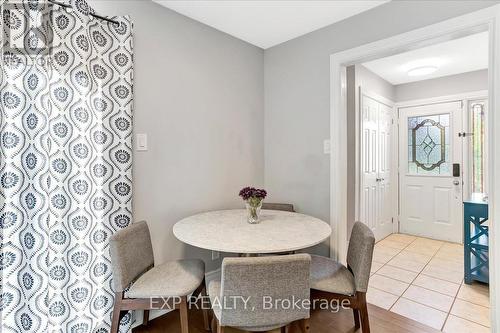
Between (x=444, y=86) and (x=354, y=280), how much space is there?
3.59 m

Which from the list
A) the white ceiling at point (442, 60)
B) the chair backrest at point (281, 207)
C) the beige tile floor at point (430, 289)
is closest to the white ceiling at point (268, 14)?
the white ceiling at point (442, 60)

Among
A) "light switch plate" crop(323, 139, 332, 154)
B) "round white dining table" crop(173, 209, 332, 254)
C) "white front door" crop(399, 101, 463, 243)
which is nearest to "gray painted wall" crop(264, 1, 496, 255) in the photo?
"light switch plate" crop(323, 139, 332, 154)

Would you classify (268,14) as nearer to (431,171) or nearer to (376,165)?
(376,165)

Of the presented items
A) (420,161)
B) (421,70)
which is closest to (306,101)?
(421,70)

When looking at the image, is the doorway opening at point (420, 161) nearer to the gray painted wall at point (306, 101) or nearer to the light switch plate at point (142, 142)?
the gray painted wall at point (306, 101)

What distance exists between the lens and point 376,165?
3.69 meters

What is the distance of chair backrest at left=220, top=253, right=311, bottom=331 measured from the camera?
1116 millimetres

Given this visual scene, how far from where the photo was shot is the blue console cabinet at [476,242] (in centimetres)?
247

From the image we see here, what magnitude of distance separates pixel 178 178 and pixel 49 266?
3.24ft

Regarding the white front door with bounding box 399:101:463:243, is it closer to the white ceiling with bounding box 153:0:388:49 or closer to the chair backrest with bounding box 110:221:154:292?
the white ceiling with bounding box 153:0:388:49

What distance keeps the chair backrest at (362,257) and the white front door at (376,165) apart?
69.4 inches

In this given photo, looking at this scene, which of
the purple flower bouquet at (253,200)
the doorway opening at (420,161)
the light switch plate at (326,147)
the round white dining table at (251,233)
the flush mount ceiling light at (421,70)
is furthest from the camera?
the flush mount ceiling light at (421,70)

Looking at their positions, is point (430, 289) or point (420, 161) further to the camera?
point (420, 161)

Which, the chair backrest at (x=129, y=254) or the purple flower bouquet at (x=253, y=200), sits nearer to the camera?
the chair backrest at (x=129, y=254)
